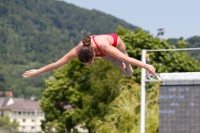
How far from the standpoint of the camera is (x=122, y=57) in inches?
293

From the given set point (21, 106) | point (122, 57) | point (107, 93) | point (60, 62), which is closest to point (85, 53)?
point (122, 57)

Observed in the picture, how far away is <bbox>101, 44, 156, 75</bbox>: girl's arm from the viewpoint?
292 inches

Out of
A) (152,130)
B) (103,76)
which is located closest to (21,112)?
(103,76)

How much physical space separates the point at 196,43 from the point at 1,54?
56.4m

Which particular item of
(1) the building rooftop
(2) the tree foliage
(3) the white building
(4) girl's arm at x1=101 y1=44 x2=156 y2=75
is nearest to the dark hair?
(4) girl's arm at x1=101 y1=44 x2=156 y2=75

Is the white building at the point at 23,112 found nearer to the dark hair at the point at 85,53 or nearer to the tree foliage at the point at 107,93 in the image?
the tree foliage at the point at 107,93

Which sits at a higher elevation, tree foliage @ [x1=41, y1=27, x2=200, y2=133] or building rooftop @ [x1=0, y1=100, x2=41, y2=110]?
tree foliage @ [x1=41, y1=27, x2=200, y2=133]

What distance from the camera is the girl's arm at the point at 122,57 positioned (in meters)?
7.42

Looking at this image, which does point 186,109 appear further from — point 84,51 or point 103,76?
point 103,76

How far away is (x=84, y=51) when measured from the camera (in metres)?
7.38

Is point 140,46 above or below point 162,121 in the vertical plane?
above

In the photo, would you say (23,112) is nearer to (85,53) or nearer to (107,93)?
(107,93)

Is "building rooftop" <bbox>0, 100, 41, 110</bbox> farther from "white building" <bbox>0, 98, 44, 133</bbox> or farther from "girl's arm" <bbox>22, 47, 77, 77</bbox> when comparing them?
"girl's arm" <bbox>22, 47, 77, 77</bbox>

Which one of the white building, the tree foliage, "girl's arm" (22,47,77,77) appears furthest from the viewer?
the white building
